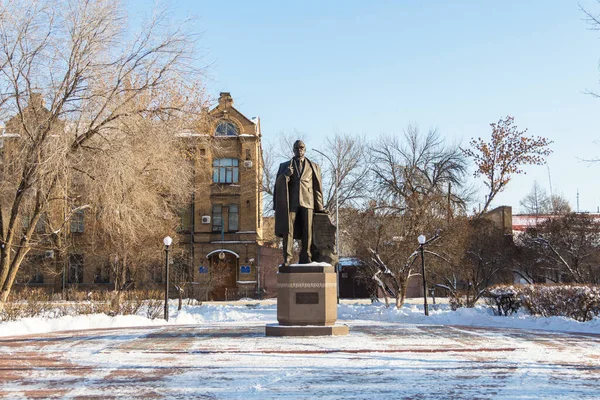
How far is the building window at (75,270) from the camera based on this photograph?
1645 inches

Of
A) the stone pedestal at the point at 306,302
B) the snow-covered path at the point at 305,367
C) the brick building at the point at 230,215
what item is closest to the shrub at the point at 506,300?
the snow-covered path at the point at 305,367

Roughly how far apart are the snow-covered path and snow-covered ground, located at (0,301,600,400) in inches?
0.5

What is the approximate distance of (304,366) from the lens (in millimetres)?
8141

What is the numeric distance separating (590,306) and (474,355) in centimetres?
975

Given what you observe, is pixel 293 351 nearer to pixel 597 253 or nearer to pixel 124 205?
pixel 124 205

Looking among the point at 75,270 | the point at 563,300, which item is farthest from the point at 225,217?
the point at 563,300

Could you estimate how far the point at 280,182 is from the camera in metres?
12.8

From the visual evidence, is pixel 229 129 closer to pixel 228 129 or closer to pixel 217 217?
pixel 228 129

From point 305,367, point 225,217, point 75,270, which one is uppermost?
point 225,217

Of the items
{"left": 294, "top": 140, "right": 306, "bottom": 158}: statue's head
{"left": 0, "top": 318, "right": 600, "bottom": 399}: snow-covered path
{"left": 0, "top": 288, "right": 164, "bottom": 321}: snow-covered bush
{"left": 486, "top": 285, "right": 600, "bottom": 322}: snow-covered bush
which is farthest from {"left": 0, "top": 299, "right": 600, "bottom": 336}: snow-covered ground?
{"left": 294, "top": 140, "right": 306, "bottom": 158}: statue's head

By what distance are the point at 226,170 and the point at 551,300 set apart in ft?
96.6

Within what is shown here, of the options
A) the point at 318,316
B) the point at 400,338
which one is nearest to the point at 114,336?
the point at 318,316

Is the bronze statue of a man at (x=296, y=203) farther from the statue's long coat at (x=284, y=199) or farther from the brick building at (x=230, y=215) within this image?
the brick building at (x=230, y=215)

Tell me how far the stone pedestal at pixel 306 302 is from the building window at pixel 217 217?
31.7 meters
